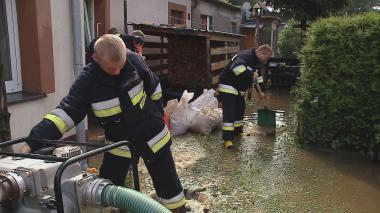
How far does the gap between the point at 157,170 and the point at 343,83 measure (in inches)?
148

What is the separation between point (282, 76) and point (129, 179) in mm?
9306

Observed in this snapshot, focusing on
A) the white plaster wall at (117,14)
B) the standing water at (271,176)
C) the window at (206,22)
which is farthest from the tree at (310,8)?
the standing water at (271,176)

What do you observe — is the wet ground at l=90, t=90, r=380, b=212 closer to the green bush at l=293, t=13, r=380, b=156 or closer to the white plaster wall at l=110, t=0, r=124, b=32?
the green bush at l=293, t=13, r=380, b=156

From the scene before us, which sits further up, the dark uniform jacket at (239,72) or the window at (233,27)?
the window at (233,27)

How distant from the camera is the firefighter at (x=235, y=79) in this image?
5.96 meters

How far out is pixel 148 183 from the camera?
4.56 m

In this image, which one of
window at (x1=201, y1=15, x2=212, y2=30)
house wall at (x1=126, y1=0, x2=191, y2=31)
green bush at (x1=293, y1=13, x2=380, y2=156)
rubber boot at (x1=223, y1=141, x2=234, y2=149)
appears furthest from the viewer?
window at (x1=201, y1=15, x2=212, y2=30)

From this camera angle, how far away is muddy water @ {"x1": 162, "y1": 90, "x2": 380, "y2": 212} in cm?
416

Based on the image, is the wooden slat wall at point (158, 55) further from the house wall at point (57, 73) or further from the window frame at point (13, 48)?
the window frame at point (13, 48)

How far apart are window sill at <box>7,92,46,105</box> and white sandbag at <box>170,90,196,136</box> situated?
2.23 meters

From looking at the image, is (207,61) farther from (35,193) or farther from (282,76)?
(35,193)

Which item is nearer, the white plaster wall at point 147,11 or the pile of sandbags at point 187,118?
the pile of sandbags at point 187,118

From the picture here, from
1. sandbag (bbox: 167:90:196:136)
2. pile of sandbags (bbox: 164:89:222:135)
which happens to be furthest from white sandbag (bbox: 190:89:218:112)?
sandbag (bbox: 167:90:196:136)

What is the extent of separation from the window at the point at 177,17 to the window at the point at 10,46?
245 inches
